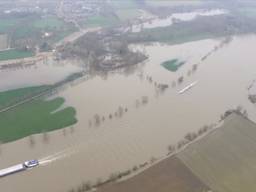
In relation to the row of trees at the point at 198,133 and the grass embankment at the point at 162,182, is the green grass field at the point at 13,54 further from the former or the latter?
the grass embankment at the point at 162,182

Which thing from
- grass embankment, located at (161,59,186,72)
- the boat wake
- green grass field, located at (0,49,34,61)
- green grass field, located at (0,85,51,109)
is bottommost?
the boat wake

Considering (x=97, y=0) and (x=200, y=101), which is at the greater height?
(x=97, y=0)

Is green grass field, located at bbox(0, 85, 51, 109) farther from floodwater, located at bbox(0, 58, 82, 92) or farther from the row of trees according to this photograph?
the row of trees

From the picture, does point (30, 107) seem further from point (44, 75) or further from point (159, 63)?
point (159, 63)

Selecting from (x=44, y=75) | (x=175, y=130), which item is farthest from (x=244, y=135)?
(x=44, y=75)

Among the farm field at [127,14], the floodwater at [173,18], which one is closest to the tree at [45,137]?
the floodwater at [173,18]

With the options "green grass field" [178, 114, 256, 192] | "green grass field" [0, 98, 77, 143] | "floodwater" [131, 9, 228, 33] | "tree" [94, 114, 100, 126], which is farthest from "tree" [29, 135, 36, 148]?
"floodwater" [131, 9, 228, 33]

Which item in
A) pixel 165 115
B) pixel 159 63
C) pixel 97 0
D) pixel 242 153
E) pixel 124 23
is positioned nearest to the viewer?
pixel 242 153
